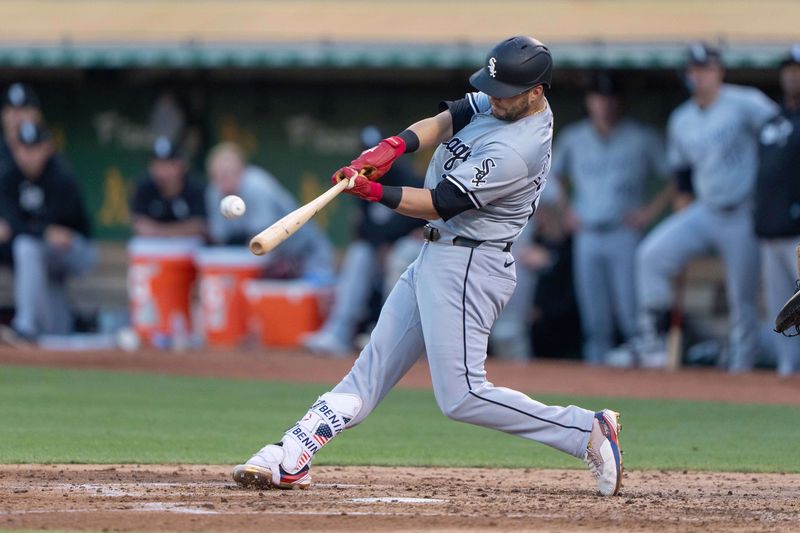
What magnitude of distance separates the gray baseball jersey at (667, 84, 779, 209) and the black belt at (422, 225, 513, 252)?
505 cm

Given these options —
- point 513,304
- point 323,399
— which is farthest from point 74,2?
point 323,399

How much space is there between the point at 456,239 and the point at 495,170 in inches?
12.9

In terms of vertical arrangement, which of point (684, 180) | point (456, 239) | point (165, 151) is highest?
point (165, 151)

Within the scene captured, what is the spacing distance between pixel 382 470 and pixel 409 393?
3.31m

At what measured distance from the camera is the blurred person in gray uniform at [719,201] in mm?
9945

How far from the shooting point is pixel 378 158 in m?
5.11

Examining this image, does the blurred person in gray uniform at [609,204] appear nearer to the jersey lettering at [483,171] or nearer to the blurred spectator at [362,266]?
the blurred spectator at [362,266]

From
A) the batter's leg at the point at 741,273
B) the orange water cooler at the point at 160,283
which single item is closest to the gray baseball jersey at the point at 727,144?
the batter's leg at the point at 741,273

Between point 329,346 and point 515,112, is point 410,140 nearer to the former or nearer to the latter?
point 515,112

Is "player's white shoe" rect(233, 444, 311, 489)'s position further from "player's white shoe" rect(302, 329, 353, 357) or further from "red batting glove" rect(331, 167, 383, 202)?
"player's white shoe" rect(302, 329, 353, 357)

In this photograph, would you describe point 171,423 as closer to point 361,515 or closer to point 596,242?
point 361,515

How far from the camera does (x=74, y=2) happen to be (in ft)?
46.0

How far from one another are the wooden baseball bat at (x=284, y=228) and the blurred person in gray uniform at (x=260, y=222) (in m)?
6.57

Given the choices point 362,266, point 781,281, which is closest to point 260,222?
point 362,266
